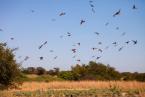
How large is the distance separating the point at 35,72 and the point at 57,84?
4852cm

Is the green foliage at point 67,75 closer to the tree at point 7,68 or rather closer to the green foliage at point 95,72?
the green foliage at point 95,72

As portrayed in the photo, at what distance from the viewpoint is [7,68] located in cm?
3459

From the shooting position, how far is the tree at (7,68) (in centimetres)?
3435

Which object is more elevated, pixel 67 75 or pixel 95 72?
pixel 95 72

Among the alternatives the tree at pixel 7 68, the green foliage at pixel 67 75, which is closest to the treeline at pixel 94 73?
the green foliage at pixel 67 75

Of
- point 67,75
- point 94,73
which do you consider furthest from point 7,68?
point 94,73

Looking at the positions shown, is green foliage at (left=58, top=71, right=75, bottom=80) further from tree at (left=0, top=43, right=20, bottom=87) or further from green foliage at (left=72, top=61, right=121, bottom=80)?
tree at (left=0, top=43, right=20, bottom=87)

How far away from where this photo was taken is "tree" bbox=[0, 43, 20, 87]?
3435cm

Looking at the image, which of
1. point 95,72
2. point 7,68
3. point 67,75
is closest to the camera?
point 7,68

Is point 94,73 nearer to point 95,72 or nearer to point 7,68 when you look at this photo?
point 95,72

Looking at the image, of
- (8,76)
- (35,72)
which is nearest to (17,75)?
(8,76)

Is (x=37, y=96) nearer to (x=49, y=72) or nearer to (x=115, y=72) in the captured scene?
(x=115, y=72)

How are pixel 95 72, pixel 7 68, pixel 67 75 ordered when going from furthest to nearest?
pixel 95 72
pixel 67 75
pixel 7 68

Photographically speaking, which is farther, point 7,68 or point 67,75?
point 67,75
